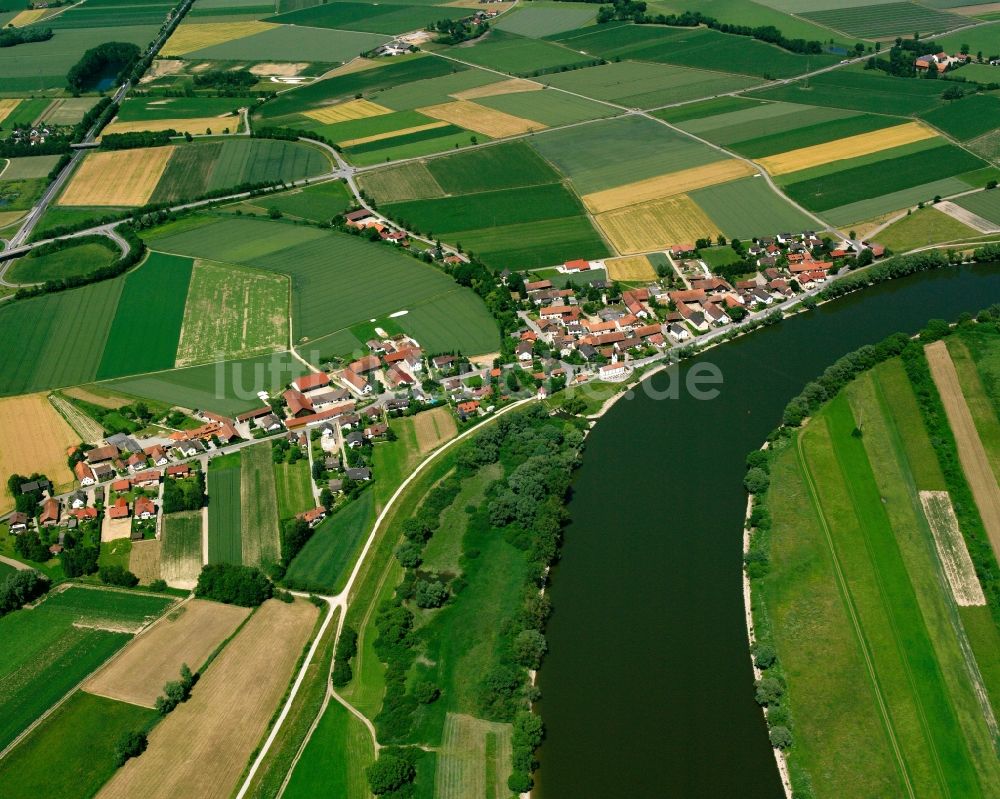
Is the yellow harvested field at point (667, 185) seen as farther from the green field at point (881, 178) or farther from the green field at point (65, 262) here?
the green field at point (65, 262)

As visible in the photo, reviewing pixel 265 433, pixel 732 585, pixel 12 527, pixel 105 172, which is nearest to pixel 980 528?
pixel 732 585

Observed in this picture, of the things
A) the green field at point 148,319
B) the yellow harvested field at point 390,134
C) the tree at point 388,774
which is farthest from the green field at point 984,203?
the tree at point 388,774

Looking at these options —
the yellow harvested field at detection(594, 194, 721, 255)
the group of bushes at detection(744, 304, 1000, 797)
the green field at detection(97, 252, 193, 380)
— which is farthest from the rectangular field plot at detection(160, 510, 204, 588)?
the yellow harvested field at detection(594, 194, 721, 255)

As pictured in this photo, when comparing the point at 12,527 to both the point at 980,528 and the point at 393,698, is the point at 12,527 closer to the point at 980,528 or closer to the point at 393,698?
the point at 393,698

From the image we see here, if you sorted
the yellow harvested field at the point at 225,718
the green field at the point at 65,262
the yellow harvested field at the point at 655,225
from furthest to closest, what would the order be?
the yellow harvested field at the point at 655,225 < the green field at the point at 65,262 < the yellow harvested field at the point at 225,718

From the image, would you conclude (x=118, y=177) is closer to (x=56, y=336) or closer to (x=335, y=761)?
(x=56, y=336)

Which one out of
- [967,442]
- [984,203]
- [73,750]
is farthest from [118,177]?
[984,203]
